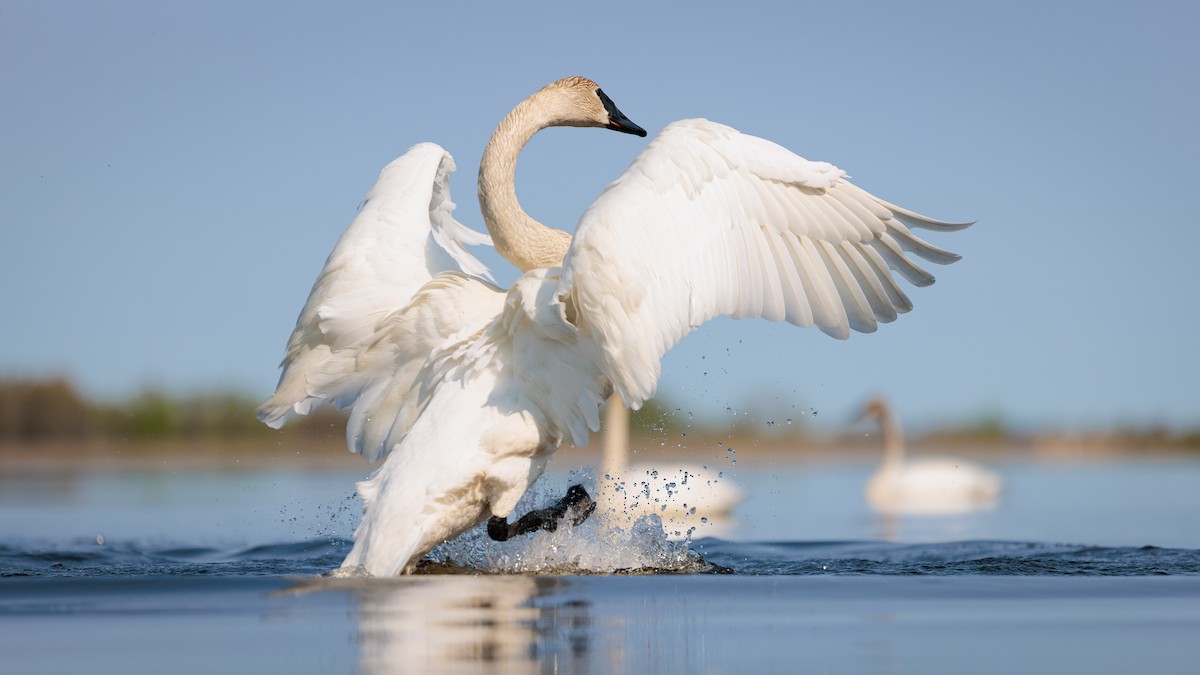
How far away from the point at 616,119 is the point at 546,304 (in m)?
2.18

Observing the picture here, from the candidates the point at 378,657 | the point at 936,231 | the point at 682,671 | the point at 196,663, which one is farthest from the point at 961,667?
the point at 936,231

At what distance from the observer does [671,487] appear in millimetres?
13672

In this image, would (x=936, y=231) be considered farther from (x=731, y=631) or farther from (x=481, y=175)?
(x=731, y=631)

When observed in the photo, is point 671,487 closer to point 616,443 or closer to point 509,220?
point 616,443

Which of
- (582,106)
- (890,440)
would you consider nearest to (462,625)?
(582,106)

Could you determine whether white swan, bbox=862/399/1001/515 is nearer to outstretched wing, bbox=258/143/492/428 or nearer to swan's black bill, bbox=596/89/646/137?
swan's black bill, bbox=596/89/646/137

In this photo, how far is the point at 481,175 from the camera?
23.1 ft

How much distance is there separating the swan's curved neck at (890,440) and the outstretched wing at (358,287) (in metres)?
11.3

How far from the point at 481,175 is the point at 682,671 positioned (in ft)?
12.9

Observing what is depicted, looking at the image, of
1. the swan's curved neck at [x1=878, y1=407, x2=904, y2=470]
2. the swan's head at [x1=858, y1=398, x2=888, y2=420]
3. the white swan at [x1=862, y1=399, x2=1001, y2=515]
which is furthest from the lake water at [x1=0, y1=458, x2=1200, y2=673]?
the swan's head at [x1=858, y1=398, x2=888, y2=420]

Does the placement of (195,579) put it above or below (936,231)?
below

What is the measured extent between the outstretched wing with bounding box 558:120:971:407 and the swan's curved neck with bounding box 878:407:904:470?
37.7ft

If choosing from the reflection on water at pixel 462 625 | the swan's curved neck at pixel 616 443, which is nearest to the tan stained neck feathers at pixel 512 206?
the reflection on water at pixel 462 625

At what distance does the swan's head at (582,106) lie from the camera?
7535 mm
